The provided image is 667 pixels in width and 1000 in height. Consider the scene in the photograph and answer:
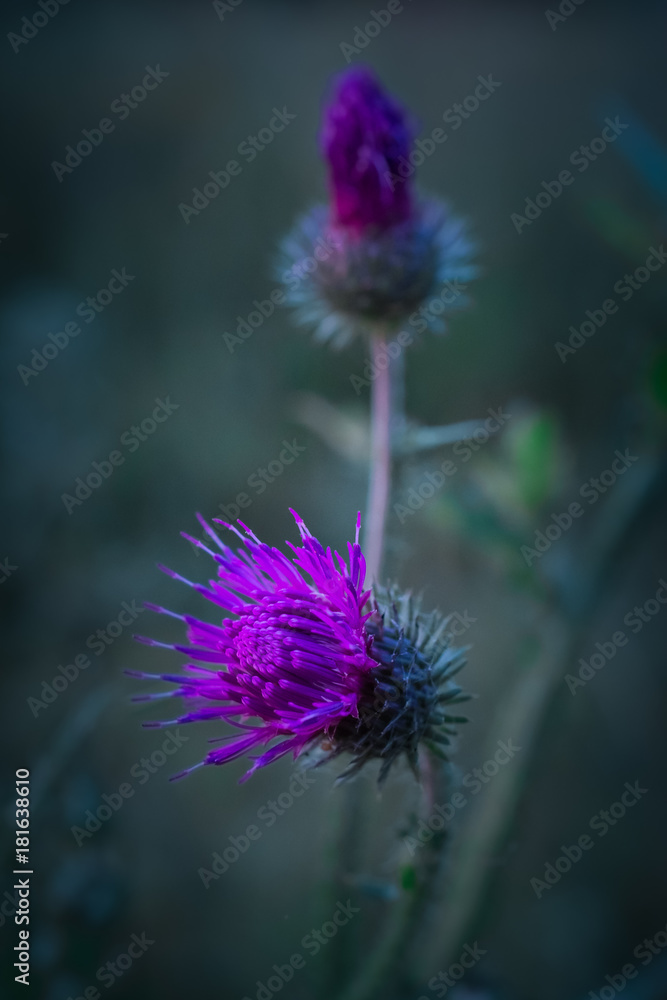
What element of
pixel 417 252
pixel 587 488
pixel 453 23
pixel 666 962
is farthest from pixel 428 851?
pixel 453 23

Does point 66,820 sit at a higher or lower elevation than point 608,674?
lower

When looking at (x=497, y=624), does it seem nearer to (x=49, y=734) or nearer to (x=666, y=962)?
(x=666, y=962)
